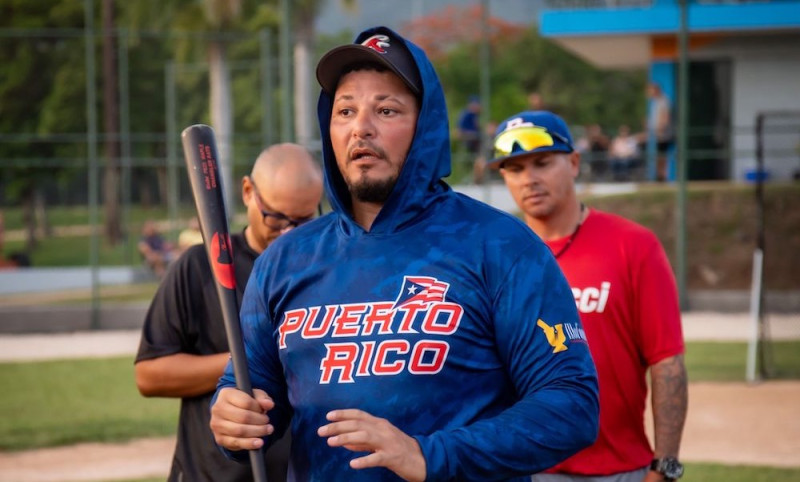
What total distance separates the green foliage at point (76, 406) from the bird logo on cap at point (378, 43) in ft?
28.0

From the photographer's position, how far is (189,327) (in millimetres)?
4348

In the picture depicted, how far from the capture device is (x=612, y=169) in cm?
2792

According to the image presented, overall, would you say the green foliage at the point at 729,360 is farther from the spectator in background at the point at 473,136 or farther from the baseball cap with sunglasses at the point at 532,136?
the spectator in background at the point at 473,136

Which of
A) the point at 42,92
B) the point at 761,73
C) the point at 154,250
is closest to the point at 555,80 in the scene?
the point at 42,92

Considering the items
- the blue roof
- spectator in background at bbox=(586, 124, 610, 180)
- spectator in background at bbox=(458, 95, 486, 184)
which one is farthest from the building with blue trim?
spectator in background at bbox=(458, 95, 486, 184)

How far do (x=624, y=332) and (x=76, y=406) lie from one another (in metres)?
9.23

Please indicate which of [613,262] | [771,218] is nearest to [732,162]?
[771,218]

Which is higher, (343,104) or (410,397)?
(343,104)

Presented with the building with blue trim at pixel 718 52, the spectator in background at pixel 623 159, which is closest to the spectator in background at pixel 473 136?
the spectator in background at pixel 623 159

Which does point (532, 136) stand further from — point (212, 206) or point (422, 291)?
point (422, 291)

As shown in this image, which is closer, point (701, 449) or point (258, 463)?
point (258, 463)

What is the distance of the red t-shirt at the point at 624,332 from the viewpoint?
4508 mm

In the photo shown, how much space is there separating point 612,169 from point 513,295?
84.2 feet

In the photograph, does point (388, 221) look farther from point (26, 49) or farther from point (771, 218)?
point (26, 49)
